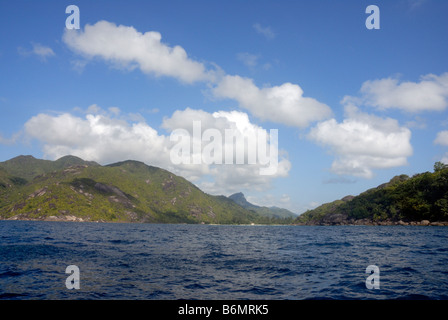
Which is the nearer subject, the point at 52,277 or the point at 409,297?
the point at 409,297

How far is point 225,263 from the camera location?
3081 cm

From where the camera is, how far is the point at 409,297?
17.8m

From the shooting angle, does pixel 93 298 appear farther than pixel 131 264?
No
